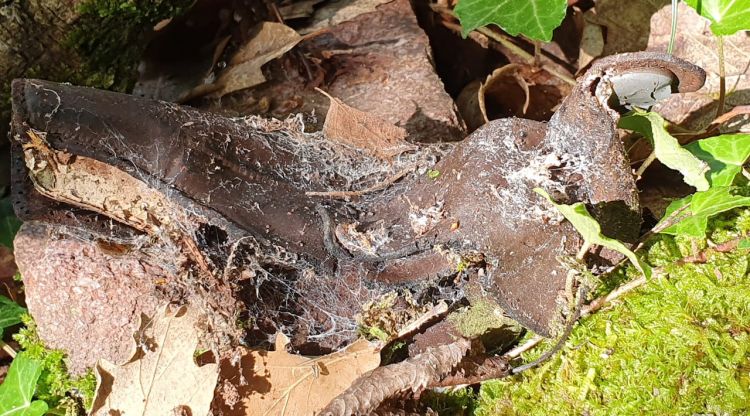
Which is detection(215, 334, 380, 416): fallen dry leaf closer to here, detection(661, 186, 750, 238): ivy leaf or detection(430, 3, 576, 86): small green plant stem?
detection(661, 186, 750, 238): ivy leaf

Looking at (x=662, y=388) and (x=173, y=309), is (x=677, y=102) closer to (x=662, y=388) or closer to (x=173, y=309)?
(x=662, y=388)

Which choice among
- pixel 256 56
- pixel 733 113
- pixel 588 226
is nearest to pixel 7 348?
pixel 256 56

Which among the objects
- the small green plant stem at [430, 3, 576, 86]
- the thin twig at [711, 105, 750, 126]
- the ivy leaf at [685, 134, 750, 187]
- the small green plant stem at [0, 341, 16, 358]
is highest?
the ivy leaf at [685, 134, 750, 187]

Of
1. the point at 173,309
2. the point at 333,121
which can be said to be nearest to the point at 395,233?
the point at 333,121

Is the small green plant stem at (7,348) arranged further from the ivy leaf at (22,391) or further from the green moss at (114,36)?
the green moss at (114,36)

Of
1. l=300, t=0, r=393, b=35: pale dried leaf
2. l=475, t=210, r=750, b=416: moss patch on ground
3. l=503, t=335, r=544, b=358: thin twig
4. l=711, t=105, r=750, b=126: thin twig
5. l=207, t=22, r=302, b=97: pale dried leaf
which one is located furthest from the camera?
l=300, t=0, r=393, b=35: pale dried leaf

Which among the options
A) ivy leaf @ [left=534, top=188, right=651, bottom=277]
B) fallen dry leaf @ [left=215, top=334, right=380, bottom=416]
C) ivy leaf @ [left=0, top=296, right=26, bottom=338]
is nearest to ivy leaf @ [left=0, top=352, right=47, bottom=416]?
ivy leaf @ [left=0, top=296, right=26, bottom=338]
